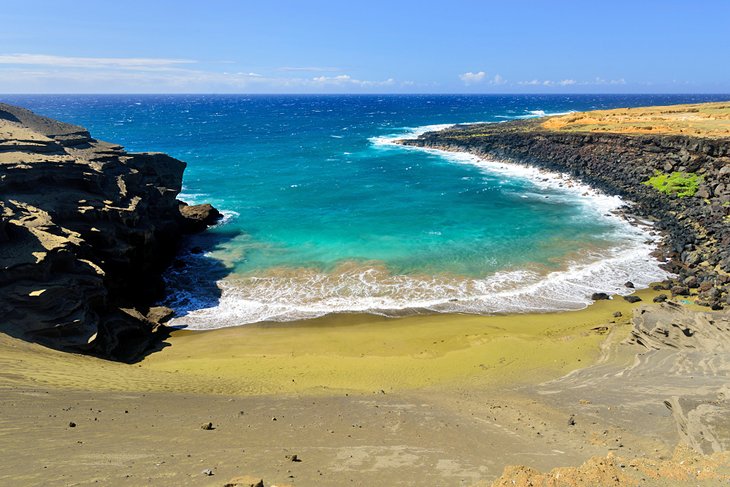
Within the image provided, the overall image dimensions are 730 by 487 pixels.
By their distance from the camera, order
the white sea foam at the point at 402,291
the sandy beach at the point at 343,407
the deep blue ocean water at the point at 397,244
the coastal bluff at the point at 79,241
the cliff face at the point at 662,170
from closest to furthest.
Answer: the sandy beach at the point at 343,407, the coastal bluff at the point at 79,241, the white sea foam at the point at 402,291, the deep blue ocean water at the point at 397,244, the cliff face at the point at 662,170

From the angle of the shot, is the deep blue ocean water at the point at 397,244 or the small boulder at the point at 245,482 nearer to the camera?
the small boulder at the point at 245,482

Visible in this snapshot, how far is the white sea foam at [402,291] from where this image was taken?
25953 millimetres

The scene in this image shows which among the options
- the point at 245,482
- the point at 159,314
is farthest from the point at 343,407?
the point at 159,314

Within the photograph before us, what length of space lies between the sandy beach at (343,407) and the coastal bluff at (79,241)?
198 cm

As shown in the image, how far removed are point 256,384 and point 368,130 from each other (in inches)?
4447

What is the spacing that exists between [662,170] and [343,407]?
173ft

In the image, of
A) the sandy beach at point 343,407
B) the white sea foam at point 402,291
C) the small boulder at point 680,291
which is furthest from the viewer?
the small boulder at point 680,291

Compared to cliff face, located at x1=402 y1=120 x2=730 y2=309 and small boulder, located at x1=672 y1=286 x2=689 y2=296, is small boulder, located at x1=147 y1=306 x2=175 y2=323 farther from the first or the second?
cliff face, located at x1=402 y1=120 x2=730 y2=309

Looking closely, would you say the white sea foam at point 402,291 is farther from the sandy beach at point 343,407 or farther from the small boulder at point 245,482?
the small boulder at point 245,482

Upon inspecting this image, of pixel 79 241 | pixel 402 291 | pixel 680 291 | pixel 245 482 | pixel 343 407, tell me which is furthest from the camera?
pixel 402 291

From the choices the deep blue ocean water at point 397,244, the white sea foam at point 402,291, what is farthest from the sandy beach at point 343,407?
the deep blue ocean water at point 397,244

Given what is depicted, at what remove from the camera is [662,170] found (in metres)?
51.9

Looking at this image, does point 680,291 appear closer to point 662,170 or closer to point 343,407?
point 343,407

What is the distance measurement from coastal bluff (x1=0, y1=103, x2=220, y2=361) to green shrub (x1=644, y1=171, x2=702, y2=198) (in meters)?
47.4
